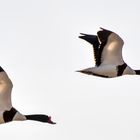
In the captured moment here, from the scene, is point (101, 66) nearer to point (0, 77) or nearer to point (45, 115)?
point (45, 115)

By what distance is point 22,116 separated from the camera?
93.0 ft

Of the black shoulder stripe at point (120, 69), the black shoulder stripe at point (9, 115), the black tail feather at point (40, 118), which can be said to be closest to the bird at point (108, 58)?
the black shoulder stripe at point (120, 69)

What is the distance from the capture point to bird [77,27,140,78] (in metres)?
28.6

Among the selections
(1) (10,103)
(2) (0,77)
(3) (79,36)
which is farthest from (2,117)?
(3) (79,36)

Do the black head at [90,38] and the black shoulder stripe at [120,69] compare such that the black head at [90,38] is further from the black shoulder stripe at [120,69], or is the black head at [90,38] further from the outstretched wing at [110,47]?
the black shoulder stripe at [120,69]

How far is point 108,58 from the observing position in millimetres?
30031

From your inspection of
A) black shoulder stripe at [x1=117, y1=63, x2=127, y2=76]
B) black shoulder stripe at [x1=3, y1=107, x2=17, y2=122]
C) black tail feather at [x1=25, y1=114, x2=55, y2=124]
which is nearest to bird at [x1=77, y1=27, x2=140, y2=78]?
black shoulder stripe at [x1=117, y1=63, x2=127, y2=76]

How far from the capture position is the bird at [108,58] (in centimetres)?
2856

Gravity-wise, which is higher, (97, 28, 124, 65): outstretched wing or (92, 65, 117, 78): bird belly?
(97, 28, 124, 65): outstretched wing

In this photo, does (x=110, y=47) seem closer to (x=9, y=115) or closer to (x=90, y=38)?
(x=90, y=38)

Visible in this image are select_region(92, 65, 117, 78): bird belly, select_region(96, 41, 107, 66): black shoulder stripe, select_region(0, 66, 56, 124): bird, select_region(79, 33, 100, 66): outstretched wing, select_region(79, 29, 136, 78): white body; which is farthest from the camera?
select_region(92, 65, 117, 78): bird belly

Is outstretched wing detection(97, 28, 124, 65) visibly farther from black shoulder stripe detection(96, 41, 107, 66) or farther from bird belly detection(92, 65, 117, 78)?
bird belly detection(92, 65, 117, 78)

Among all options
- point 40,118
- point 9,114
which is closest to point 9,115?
point 9,114

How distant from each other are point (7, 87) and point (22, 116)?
2031 millimetres
